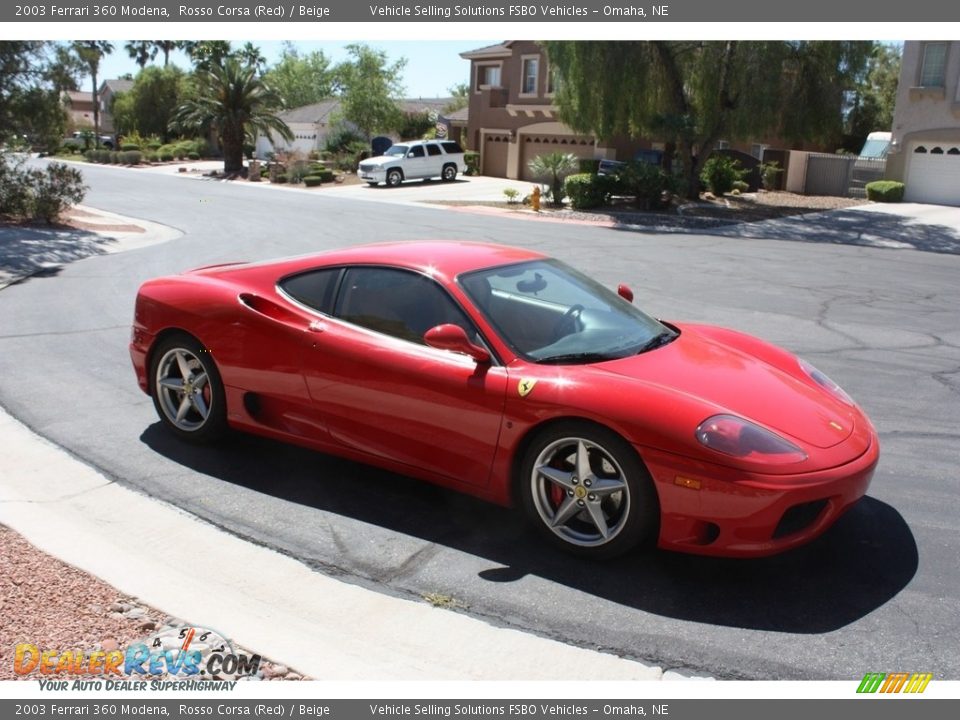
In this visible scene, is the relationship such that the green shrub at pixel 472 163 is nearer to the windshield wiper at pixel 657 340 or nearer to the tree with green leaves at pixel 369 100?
the tree with green leaves at pixel 369 100

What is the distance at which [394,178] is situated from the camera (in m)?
41.2

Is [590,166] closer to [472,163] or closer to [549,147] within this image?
[549,147]

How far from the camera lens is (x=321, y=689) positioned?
10.9ft

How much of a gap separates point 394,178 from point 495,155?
21.4 feet

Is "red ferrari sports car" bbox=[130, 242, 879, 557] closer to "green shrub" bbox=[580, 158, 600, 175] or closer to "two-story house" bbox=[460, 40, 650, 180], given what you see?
"green shrub" bbox=[580, 158, 600, 175]

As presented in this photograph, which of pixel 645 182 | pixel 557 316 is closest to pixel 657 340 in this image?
pixel 557 316

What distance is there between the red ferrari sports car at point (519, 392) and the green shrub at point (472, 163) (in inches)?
1601

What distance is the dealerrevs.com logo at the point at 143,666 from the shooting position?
333cm

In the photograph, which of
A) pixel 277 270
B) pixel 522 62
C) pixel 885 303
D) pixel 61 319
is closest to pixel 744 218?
pixel 885 303

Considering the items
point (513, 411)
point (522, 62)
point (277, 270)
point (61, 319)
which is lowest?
point (61, 319)

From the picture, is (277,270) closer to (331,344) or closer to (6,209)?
(331,344)

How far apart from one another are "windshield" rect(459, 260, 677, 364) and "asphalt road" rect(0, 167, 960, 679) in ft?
3.20

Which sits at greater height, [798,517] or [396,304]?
[396,304]

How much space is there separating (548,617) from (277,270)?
2877 millimetres
